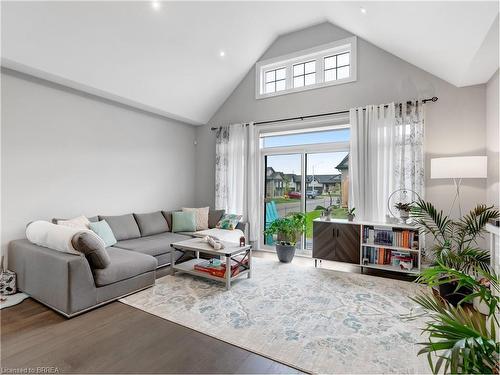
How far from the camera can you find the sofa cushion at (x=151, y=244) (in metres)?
3.80

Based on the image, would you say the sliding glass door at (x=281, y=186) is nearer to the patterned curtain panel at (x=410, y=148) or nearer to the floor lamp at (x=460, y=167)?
the patterned curtain panel at (x=410, y=148)

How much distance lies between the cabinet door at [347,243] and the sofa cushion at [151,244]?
248 cm

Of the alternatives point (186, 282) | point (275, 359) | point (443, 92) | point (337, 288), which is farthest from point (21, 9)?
point (443, 92)

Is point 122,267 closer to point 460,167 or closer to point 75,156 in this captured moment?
point 75,156

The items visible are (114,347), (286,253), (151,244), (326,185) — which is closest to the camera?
(114,347)

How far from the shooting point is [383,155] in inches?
161

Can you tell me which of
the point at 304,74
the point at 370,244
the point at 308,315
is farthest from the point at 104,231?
the point at 304,74

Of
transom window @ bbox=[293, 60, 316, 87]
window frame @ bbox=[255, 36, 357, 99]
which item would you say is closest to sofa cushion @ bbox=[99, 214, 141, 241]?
window frame @ bbox=[255, 36, 357, 99]

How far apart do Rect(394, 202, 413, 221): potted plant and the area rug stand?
87cm

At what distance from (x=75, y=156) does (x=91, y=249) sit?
78.3 inches

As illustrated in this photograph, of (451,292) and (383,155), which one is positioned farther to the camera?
(383,155)

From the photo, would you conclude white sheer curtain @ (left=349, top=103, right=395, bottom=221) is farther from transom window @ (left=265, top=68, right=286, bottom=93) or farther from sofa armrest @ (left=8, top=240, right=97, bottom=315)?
sofa armrest @ (left=8, top=240, right=97, bottom=315)

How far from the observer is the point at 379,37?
390 centimetres

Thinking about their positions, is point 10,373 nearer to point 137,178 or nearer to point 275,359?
point 275,359
